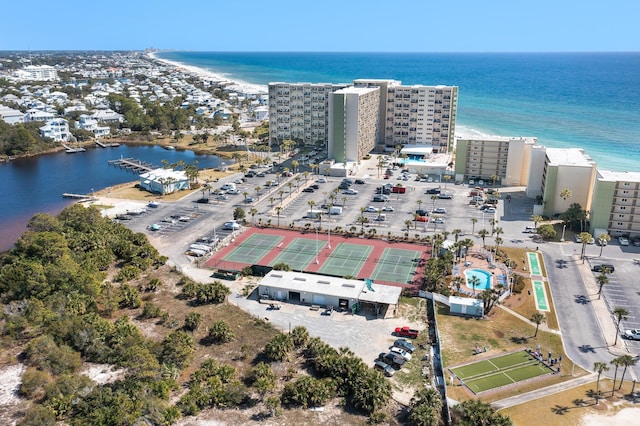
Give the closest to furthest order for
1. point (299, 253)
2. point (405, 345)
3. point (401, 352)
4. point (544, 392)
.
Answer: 1. point (544, 392)
2. point (401, 352)
3. point (405, 345)
4. point (299, 253)

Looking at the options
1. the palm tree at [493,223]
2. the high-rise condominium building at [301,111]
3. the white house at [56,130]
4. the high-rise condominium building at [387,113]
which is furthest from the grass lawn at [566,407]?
the white house at [56,130]

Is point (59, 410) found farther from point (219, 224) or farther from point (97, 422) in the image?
point (219, 224)

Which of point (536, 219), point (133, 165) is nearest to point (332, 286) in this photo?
point (536, 219)

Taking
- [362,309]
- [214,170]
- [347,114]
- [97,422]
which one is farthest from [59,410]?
[347,114]

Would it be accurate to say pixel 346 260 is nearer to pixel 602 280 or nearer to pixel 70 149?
pixel 602 280

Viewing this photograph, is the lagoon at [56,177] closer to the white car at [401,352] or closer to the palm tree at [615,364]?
the white car at [401,352]
